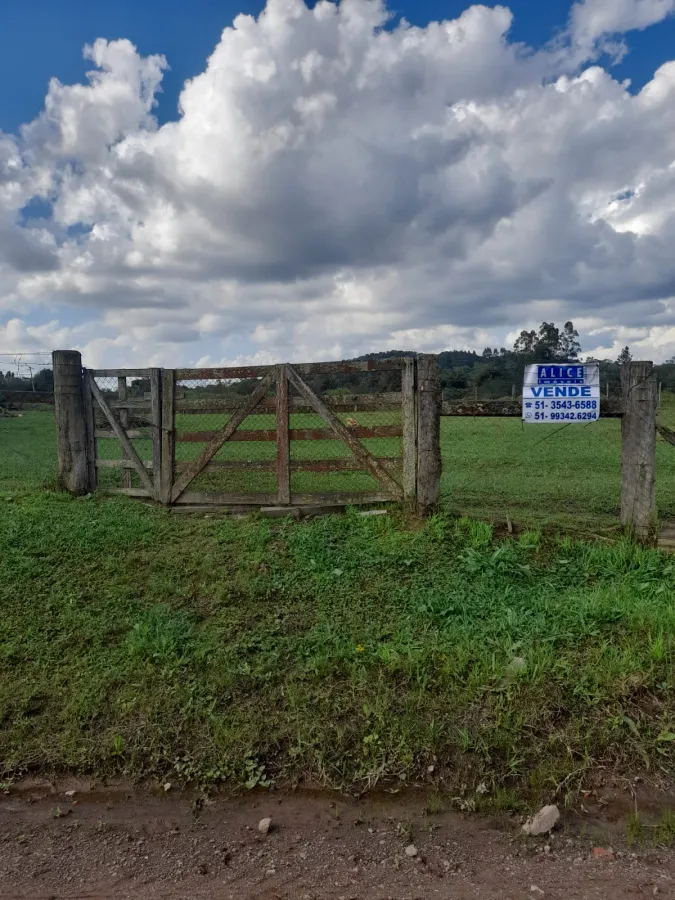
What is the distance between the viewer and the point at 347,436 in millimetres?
7418

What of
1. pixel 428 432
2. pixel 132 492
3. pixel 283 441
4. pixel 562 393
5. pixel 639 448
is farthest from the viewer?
pixel 132 492

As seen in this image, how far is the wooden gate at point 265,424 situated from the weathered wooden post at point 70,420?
0.7 inches

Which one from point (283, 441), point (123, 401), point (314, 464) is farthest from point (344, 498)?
point (123, 401)

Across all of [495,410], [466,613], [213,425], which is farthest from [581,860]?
[213,425]

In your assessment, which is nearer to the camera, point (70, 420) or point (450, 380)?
point (70, 420)

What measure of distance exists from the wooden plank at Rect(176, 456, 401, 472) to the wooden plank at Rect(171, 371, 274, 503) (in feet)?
0.43

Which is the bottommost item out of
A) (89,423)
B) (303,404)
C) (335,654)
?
(335,654)

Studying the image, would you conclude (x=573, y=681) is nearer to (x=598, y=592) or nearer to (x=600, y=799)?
(x=600, y=799)

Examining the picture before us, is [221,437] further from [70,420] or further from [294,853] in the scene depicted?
[294,853]

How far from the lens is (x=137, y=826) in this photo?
3561 millimetres

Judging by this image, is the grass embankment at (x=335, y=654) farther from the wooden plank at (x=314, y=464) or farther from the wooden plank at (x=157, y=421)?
the wooden plank at (x=157, y=421)

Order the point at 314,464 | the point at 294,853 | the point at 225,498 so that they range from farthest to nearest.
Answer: the point at 225,498 → the point at 314,464 → the point at 294,853

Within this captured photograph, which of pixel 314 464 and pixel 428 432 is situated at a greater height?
pixel 428 432

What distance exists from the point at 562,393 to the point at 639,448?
0.96 metres
